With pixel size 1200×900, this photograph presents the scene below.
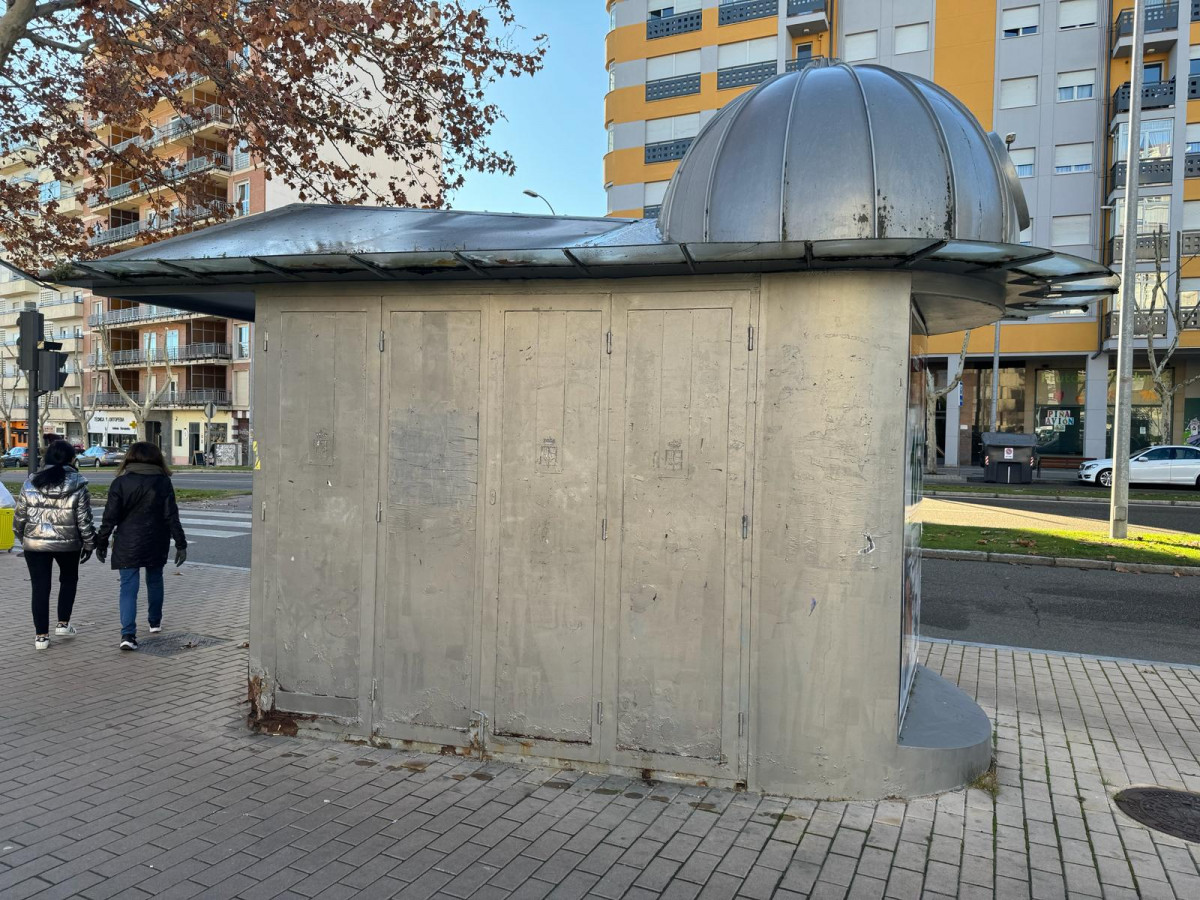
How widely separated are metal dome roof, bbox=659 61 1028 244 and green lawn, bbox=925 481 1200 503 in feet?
64.0

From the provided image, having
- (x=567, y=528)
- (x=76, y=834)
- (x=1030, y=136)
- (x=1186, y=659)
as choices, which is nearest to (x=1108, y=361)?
(x=1030, y=136)

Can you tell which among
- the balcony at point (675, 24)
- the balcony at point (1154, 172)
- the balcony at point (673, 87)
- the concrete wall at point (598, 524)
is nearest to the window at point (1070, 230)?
the balcony at point (1154, 172)

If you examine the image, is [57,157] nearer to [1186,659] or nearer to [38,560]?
[38,560]

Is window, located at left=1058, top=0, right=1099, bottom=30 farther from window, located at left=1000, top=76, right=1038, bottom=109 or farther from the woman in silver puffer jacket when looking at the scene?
the woman in silver puffer jacket

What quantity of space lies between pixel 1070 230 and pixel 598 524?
3579cm

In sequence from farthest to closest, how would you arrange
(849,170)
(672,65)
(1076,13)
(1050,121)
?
(672,65) < (1050,121) < (1076,13) < (849,170)

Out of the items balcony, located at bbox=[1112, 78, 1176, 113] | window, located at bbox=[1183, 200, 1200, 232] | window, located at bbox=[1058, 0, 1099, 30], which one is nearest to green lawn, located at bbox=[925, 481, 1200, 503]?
window, located at bbox=[1183, 200, 1200, 232]

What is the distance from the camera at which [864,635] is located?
386cm

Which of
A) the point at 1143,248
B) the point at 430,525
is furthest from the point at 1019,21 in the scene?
the point at 430,525

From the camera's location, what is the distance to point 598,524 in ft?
13.9

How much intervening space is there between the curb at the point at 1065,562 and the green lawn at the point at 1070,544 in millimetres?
135

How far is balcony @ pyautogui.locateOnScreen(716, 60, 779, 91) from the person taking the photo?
35.4m

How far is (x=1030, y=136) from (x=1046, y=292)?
112 ft

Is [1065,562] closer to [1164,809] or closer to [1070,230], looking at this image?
[1164,809]
